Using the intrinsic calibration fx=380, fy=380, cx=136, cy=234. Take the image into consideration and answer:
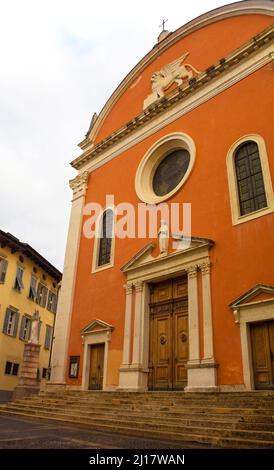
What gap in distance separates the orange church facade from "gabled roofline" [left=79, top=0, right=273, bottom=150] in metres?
0.05

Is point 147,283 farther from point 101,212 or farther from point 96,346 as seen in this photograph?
point 101,212

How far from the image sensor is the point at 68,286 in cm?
1423

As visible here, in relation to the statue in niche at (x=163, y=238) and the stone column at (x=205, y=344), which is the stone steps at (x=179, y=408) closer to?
the stone column at (x=205, y=344)

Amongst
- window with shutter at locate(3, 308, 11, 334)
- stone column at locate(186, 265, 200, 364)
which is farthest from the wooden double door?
window with shutter at locate(3, 308, 11, 334)

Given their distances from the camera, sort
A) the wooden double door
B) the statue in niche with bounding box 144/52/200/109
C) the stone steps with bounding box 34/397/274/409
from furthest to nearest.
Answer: the statue in niche with bounding box 144/52/200/109, the wooden double door, the stone steps with bounding box 34/397/274/409

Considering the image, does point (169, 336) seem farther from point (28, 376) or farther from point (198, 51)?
point (198, 51)

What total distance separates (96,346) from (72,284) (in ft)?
8.94

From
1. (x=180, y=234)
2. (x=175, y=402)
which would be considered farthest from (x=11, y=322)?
(x=175, y=402)

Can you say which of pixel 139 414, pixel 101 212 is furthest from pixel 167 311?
pixel 101 212

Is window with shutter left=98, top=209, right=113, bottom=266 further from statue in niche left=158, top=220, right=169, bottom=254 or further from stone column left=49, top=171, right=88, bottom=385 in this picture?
statue in niche left=158, top=220, right=169, bottom=254

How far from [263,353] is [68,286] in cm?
805

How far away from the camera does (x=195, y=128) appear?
12.3m

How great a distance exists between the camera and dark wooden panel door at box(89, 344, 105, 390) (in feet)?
38.3

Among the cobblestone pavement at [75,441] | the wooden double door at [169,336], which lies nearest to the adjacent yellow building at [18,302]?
the wooden double door at [169,336]
